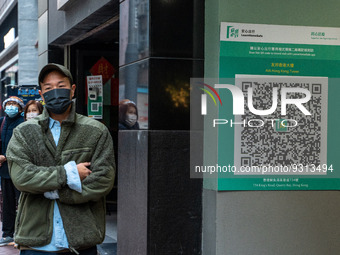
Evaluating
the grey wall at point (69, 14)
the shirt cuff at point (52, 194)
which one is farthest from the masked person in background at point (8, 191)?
the shirt cuff at point (52, 194)

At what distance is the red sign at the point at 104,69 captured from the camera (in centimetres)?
1131

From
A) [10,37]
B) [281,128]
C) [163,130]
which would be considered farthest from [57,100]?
[10,37]

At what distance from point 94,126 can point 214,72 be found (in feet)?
6.58

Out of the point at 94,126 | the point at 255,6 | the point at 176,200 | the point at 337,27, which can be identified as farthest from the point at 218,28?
the point at 94,126

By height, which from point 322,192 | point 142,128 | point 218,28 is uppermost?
point 218,28

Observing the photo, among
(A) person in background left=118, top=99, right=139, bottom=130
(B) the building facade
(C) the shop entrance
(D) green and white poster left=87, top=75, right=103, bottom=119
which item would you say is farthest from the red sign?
(B) the building facade

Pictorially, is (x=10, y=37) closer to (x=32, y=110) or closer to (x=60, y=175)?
(x=32, y=110)

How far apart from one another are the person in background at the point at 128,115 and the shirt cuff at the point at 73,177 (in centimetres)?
226

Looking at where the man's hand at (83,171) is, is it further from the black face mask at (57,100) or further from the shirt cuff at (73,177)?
the black face mask at (57,100)

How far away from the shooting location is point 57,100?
3.95m

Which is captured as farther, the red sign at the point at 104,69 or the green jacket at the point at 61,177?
the red sign at the point at 104,69

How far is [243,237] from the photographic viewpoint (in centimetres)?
562

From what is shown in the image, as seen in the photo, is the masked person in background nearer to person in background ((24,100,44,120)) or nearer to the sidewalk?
the sidewalk

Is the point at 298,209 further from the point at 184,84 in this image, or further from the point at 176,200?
the point at 184,84
